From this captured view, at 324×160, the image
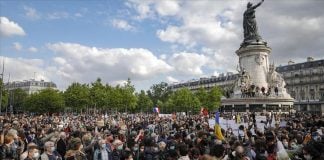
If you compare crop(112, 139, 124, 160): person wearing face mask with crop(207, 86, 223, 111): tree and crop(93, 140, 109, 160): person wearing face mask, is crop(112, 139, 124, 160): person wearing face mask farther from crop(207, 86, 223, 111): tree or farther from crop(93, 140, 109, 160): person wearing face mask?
crop(207, 86, 223, 111): tree

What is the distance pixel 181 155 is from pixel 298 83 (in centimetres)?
11321

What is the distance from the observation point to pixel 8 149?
1009cm

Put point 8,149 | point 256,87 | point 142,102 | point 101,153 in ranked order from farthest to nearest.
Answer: point 142,102
point 256,87
point 8,149
point 101,153

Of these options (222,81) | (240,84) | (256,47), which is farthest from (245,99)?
(222,81)

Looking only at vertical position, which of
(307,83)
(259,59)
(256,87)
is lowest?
(256,87)

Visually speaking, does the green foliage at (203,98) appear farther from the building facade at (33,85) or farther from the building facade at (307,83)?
the building facade at (33,85)

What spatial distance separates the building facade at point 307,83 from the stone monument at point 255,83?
45.9m

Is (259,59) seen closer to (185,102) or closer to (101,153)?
(185,102)

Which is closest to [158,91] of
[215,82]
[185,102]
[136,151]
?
[215,82]

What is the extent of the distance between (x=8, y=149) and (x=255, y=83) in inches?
2136

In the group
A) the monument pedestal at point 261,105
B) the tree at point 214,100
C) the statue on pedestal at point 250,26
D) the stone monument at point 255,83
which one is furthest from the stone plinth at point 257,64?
the tree at point 214,100

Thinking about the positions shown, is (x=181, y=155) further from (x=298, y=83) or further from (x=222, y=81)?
(x=222, y=81)

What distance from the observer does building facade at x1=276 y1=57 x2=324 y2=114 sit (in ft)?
341

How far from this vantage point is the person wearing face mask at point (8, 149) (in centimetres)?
995
